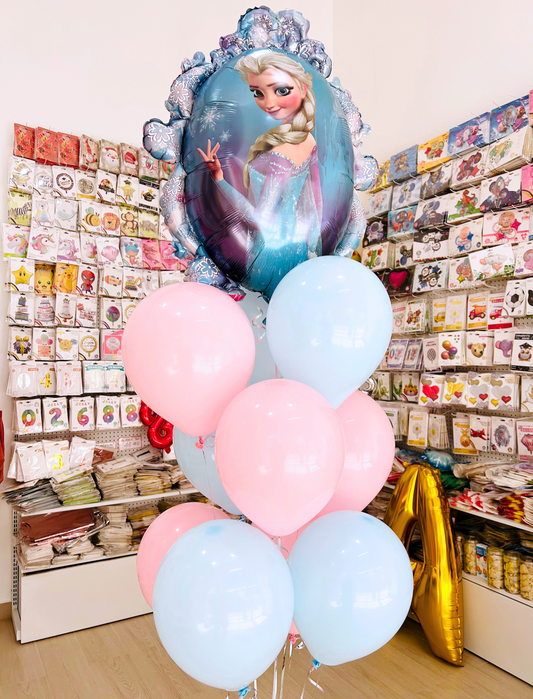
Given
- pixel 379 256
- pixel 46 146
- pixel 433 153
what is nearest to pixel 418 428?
pixel 379 256

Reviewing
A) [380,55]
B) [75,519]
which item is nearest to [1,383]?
[75,519]

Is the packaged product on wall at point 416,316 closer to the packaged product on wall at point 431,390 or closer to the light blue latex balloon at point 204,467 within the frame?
the packaged product on wall at point 431,390

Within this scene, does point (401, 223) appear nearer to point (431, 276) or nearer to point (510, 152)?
point (431, 276)

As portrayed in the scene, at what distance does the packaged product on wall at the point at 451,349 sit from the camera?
2736 mm

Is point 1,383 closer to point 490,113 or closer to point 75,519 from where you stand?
point 75,519

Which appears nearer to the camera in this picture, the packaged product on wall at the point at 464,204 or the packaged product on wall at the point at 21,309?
the packaged product on wall at the point at 464,204

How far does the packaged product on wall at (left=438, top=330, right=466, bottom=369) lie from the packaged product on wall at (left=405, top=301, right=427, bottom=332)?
0.58 ft

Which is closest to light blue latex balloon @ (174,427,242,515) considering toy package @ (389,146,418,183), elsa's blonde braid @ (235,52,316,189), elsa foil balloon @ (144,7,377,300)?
elsa foil balloon @ (144,7,377,300)

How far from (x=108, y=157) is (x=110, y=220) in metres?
0.39

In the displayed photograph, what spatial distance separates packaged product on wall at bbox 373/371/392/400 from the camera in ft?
10.7

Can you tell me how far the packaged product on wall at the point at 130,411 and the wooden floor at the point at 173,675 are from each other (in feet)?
3.75

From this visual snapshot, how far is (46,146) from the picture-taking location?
9.59 feet

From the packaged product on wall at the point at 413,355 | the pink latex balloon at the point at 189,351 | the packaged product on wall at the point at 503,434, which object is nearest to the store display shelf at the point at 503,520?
the packaged product on wall at the point at 503,434

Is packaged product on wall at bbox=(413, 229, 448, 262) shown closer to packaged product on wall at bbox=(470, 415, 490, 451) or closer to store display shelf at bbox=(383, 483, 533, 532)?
packaged product on wall at bbox=(470, 415, 490, 451)
